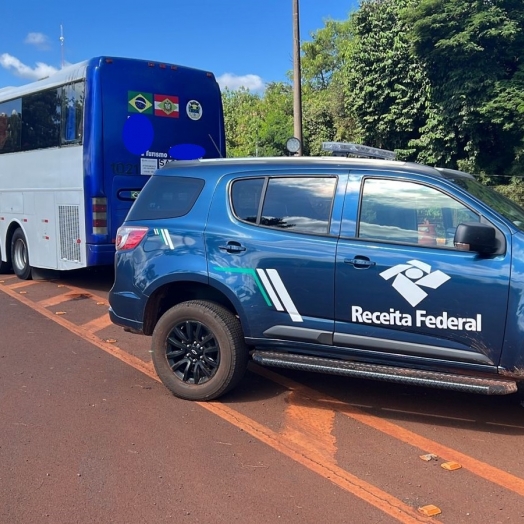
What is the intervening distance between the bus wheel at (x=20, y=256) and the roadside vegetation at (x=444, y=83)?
1327 cm

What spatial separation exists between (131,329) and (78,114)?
5.00m

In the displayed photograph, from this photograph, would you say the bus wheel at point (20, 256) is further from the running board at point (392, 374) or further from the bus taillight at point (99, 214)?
the running board at point (392, 374)

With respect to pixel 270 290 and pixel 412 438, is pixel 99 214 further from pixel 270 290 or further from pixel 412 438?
pixel 412 438

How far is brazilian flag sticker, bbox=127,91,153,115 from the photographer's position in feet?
30.5

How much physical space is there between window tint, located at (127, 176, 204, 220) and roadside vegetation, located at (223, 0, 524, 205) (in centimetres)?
1479

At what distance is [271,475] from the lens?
151 inches

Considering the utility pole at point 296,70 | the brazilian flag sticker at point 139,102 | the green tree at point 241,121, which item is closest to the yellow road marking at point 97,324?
the brazilian flag sticker at point 139,102

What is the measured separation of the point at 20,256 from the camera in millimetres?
11664

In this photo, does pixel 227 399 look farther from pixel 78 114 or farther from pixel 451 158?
pixel 451 158

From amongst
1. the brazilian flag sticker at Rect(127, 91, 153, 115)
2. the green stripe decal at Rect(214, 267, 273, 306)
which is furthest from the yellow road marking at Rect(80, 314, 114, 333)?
the green stripe decal at Rect(214, 267, 273, 306)

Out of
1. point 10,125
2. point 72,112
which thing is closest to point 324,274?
point 72,112

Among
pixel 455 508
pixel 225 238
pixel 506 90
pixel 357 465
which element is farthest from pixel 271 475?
pixel 506 90

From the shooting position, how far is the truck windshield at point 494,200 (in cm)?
444

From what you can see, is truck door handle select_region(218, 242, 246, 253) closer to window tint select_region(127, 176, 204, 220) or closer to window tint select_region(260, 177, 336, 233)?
window tint select_region(260, 177, 336, 233)
